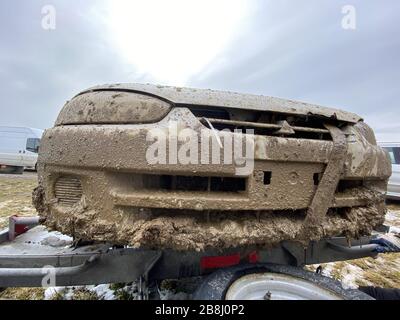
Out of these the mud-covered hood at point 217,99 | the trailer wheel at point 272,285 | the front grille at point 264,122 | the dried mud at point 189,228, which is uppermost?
the mud-covered hood at point 217,99

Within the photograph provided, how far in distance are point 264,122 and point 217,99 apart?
293 millimetres

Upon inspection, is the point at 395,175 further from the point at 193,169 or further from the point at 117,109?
the point at 117,109

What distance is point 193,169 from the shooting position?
1.30 metres

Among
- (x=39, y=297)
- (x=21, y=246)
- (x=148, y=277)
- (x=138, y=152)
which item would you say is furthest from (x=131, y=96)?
(x=39, y=297)

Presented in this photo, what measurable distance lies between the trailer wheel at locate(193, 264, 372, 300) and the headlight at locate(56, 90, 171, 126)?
885mm

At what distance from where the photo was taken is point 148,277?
167cm

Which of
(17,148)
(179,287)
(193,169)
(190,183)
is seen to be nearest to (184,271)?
(179,287)

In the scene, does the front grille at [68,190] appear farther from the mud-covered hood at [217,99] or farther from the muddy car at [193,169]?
the mud-covered hood at [217,99]

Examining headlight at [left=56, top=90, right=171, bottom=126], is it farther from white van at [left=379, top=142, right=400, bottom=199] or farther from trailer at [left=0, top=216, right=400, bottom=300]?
white van at [left=379, top=142, right=400, bottom=199]

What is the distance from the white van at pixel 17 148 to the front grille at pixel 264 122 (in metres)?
14.7

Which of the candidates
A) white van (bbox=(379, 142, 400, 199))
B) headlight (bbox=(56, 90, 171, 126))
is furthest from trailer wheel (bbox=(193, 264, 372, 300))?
white van (bbox=(379, 142, 400, 199))

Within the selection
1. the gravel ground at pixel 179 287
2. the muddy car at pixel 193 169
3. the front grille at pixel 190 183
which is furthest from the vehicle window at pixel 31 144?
the front grille at pixel 190 183

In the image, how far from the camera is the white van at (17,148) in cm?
1395

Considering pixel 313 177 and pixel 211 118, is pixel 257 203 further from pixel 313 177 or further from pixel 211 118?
pixel 211 118
